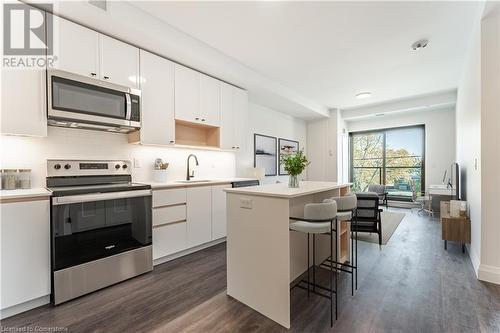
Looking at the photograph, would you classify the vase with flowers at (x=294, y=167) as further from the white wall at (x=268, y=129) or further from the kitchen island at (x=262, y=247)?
the white wall at (x=268, y=129)

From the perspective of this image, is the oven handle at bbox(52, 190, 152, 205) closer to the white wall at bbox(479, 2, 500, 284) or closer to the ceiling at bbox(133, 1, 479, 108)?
the ceiling at bbox(133, 1, 479, 108)

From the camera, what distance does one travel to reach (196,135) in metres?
3.84

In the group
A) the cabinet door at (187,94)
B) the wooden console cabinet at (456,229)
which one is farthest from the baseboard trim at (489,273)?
the cabinet door at (187,94)

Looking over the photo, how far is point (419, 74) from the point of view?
4.10m

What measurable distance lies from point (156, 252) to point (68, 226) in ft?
3.23

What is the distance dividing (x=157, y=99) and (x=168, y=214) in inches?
58.4

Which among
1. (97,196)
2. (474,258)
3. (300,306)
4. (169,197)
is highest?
(97,196)

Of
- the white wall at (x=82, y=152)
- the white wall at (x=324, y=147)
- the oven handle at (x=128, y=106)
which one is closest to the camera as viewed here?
the white wall at (x=82, y=152)

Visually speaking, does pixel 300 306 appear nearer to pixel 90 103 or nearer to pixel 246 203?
pixel 246 203

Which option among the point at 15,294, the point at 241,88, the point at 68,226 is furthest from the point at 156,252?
the point at 241,88

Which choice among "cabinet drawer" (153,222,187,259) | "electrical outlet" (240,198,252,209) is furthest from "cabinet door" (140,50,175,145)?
"electrical outlet" (240,198,252,209)

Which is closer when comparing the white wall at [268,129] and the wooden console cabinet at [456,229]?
the wooden console cabinet at [456,229]

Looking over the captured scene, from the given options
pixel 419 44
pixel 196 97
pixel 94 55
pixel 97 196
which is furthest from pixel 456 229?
pixel 94 55

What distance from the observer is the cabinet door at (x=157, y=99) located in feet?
9.36
